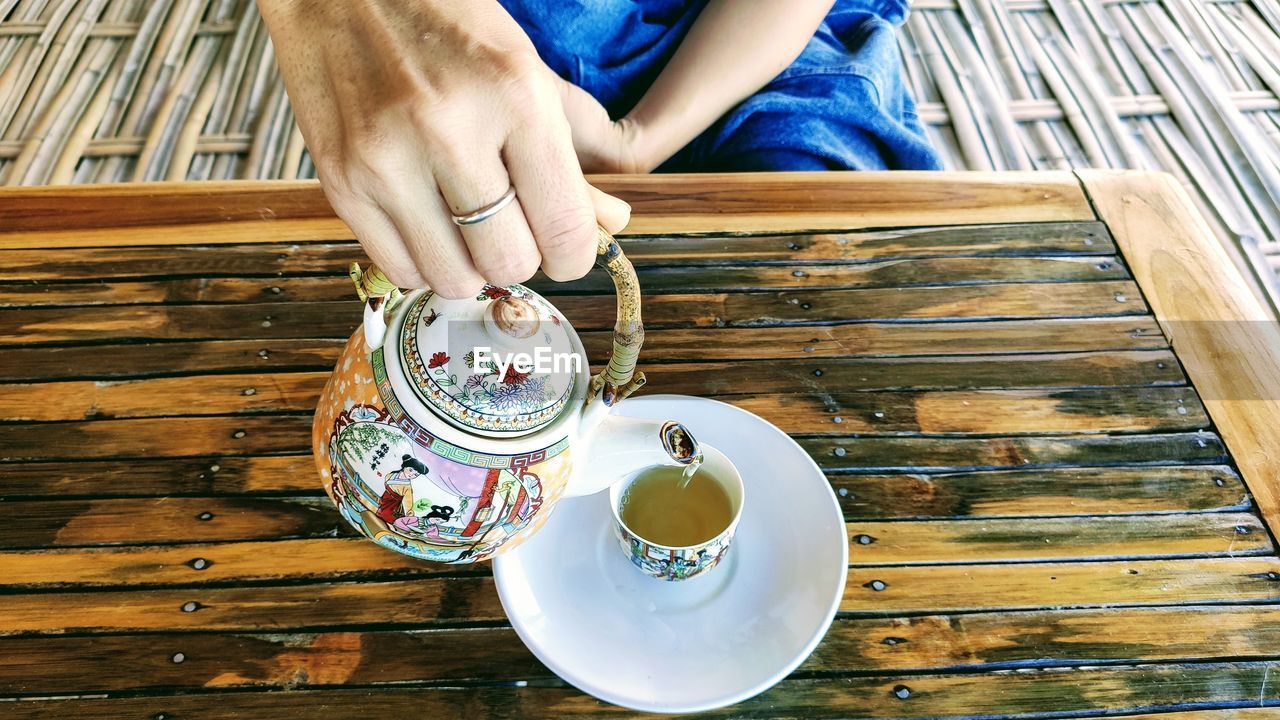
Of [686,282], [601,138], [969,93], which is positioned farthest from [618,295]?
[969,93]

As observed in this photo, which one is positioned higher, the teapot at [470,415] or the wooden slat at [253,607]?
the teapot at [470,415]

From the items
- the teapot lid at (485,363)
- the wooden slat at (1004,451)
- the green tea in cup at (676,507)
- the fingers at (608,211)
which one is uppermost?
the fingers at (608,211)

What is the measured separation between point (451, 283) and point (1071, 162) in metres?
0.92

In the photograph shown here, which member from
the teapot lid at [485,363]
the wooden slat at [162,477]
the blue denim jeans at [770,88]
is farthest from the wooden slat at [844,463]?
the blue denim jeans at [770,88]

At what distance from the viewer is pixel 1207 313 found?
0.70m

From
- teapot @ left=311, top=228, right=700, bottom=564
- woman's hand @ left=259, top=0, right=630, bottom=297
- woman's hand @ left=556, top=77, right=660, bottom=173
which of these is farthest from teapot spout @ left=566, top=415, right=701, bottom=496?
woman's hand @ left=556, top=77, right=660, bottom=173

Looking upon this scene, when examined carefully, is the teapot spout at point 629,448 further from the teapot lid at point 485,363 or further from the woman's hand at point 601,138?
the woman's hand at point 601,138

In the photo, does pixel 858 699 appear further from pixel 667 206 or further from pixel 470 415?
pixel 667 206

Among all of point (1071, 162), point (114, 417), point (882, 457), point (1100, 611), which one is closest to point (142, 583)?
point (114, 417)

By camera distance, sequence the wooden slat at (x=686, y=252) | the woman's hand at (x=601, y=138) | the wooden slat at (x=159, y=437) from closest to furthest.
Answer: the wooden slat at (x=159, y=437)
the wooden slat at (x=686, y=252)
the woman's hand at (x=601, y=138)

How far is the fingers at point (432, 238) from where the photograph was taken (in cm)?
39

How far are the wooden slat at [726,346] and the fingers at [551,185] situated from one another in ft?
0.88

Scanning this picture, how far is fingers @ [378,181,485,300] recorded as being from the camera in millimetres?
388

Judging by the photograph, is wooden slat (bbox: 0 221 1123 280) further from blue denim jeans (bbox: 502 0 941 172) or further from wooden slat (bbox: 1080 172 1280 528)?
blue denim jeans (bbox: 502 0 941 172)
